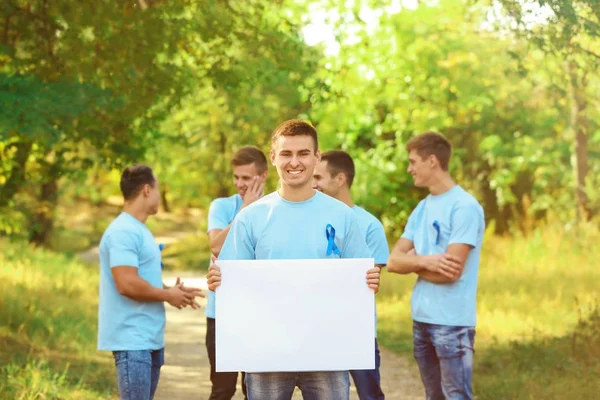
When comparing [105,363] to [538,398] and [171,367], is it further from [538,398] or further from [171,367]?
[538,398]

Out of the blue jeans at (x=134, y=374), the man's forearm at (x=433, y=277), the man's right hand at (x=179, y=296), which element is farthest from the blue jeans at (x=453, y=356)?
the blue jeans at (x=134, y=374)

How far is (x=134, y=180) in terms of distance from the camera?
607 cm

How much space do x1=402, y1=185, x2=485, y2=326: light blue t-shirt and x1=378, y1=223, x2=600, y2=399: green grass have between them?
2.50 metres

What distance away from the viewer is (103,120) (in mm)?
12234

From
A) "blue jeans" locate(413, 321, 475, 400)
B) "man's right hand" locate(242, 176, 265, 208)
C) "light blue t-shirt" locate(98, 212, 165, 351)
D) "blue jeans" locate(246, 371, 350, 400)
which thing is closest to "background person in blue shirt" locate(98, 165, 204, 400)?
"light blue t-shirt" locate(98, 212, 165, 351)

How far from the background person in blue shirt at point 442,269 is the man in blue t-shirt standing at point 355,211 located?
0.20 metres

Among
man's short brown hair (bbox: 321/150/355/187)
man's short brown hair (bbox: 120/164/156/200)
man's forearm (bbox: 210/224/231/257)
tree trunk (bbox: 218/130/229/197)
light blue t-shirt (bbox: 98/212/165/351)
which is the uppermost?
tree trunk (bbox: 218/130/229/197)

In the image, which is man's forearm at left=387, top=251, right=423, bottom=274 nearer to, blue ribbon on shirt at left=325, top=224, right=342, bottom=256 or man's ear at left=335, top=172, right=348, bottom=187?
man's ear at left=335, top=172, right=348, bottom=187

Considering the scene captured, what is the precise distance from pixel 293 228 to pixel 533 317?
8.59m

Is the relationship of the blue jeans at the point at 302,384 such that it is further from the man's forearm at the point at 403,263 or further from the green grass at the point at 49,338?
the green grass at the point at 49,338

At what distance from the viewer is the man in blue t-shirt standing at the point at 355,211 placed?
643 centimetres

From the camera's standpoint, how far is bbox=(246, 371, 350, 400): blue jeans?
458 centimetres

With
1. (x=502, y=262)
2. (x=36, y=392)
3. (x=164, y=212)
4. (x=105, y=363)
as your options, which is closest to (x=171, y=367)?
(x=105, y=363)

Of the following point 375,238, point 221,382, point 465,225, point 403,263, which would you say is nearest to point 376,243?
point 375,238
